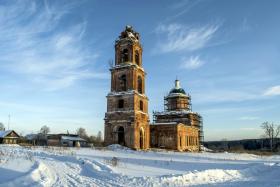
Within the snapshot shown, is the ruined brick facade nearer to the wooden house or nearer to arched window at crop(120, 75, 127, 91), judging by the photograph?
arched window at crop(120, 75, 127, 91)

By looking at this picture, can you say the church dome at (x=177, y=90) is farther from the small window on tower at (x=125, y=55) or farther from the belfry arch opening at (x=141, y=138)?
the belfry arch opening at (x=141, y=138)

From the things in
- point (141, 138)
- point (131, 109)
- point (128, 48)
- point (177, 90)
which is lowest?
point (141, 138)

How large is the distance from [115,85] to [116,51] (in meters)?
4.46

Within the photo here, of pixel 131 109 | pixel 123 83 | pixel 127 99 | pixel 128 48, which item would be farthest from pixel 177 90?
pixel 131 109

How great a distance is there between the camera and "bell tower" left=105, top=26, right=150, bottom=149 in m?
33.8

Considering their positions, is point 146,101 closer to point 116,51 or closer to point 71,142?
point 116,51

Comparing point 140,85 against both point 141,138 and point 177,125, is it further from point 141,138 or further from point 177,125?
point 177,125

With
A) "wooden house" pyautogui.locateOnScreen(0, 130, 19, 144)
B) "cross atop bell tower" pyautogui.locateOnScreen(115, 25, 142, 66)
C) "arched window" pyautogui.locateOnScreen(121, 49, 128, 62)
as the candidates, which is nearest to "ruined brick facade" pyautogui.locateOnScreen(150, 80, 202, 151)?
"cross atop bell tower" pyautogui.locateOnScreen(115, 25, 142, 66)

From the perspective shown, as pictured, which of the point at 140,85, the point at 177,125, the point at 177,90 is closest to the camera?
the point at 140,85

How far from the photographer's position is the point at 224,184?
10086mm

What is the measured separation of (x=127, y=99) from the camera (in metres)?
34.4

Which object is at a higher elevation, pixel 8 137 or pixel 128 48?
pixel 128 48

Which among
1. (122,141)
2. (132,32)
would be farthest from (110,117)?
(132,32)

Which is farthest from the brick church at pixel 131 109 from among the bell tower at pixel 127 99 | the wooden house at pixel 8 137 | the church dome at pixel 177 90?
the wooden house at pixel 8 137
